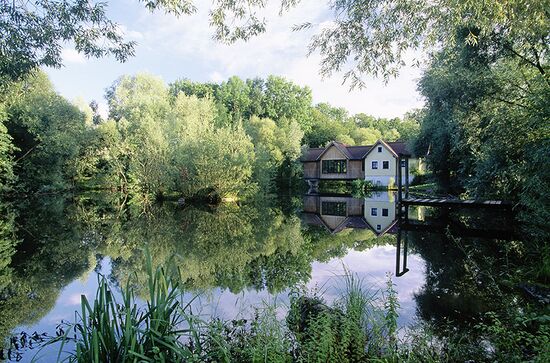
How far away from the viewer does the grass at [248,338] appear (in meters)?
3.18

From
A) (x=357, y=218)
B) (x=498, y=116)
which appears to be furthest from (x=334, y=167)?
(x=498, y=116)

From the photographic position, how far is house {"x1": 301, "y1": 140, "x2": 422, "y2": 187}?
134 feet

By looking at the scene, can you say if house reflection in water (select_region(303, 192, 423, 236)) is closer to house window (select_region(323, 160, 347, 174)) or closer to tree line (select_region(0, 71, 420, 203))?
tree line (select_region(0, 71, 420, 203))

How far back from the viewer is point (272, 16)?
7082 mm

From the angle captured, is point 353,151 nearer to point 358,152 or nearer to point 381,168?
point 358,152

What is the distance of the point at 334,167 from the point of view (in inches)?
1710

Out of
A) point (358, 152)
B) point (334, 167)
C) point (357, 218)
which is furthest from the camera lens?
point (334, 167)

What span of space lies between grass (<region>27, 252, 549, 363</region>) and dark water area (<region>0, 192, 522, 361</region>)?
1.68ft

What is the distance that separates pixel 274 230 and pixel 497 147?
28.2 ft

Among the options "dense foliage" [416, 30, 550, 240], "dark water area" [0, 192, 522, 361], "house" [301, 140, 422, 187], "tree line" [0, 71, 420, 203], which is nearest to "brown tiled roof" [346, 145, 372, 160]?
"house" [301, 140, 422, 187]

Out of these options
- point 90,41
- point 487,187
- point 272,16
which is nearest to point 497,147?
point 487,187

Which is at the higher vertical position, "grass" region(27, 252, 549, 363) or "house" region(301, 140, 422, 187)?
"house" region(301, 140, 422, 187)

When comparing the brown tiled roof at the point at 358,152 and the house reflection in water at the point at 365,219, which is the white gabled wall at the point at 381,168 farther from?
the house reflection in water at the point at 365,219

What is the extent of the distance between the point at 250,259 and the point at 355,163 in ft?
110
